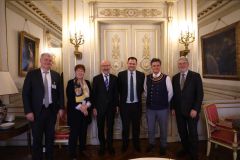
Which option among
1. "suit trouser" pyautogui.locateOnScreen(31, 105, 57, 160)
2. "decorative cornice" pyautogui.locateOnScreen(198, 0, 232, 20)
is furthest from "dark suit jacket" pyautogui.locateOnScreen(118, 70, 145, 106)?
"decorative cornice" pyautogui.locateOnScreen(198, 0, 232, 20)

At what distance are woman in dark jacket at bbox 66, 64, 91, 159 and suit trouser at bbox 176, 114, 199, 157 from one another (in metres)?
1.43

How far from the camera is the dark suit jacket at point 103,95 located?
10.3 feet

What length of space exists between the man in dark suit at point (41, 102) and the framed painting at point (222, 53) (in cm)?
301

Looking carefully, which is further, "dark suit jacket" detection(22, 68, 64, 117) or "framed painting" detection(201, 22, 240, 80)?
"framed painting" detection(201, 22, 240, 80)

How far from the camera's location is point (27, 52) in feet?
12.2

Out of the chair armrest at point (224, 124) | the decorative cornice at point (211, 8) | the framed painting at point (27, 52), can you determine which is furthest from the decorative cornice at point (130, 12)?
the chair armrest at point (224, 124)

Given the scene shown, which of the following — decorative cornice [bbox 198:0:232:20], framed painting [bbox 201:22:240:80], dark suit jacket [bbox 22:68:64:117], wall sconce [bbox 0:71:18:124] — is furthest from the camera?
decorative cornice [bbox 198:0:232:20]

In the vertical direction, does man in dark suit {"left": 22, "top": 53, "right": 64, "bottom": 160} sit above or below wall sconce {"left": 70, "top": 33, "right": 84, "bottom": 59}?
below

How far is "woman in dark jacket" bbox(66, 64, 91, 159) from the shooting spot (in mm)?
2951

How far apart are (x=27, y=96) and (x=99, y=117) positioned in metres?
1.09

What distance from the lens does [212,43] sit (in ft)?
13.9

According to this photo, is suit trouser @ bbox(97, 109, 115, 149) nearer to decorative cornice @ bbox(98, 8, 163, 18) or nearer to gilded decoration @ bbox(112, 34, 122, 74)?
gilded decoration @ bbox(112, 34, 122, 74)

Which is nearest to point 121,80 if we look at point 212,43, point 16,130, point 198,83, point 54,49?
point 198,83

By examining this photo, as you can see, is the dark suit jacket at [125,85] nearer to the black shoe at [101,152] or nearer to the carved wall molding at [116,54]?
the carved wall molding at [116,54]
